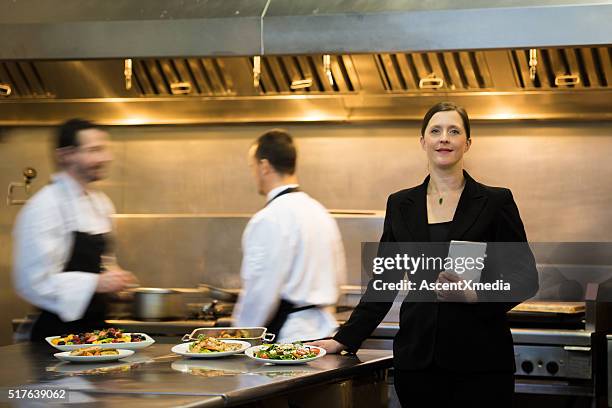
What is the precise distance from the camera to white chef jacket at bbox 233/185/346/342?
348 centimetres

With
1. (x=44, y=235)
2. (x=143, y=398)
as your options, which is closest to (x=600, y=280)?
(x=44, y=235)

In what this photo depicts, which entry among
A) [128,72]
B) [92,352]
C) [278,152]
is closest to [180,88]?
[128,72]

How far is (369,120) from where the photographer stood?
17.0ft

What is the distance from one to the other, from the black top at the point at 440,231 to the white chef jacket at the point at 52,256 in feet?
3.98

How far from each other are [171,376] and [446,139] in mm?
1062

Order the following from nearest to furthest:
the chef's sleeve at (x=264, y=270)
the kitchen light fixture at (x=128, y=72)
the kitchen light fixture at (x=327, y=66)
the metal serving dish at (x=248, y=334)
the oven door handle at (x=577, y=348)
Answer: the metal serving dish at (x=248, y=334) < the chef's sleeve at (x=264, y=270) < the oven door handle at (x=577, y=348) < the kitchen light fixture at (x=327, y=66) < the kitchen light fixture at (x=128, y=72)

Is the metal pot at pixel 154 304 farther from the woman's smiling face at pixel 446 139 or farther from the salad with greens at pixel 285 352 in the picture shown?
the woman's smiling face at pixel 446 139

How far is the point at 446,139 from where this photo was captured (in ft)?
9.30

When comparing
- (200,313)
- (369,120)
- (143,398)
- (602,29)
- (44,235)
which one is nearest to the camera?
(143,398)

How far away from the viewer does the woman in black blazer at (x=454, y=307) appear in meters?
2.73

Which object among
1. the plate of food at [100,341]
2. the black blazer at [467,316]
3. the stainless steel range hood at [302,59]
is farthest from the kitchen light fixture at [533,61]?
the plate of food at [100,341]

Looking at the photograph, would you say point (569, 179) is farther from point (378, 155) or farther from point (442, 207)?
point (442, 207)

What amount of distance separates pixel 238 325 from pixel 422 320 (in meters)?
0.98

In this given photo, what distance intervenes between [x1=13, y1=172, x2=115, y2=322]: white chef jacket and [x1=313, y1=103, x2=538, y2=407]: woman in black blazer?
3.73ft
